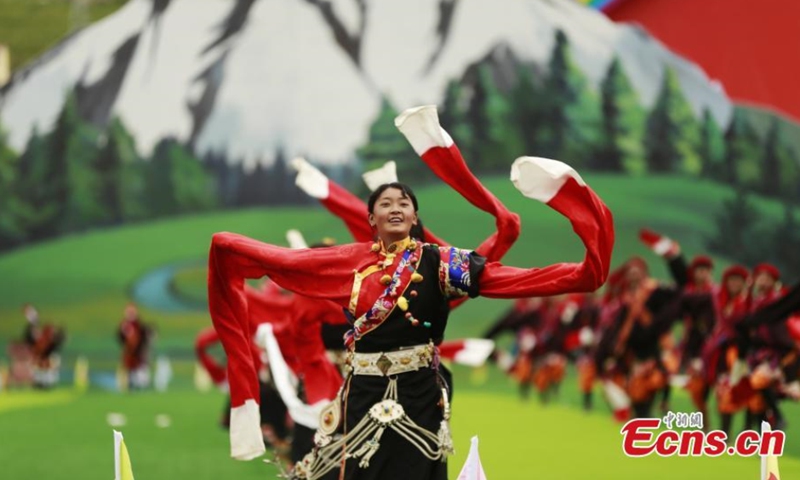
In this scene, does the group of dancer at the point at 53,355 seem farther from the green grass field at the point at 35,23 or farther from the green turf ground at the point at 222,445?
the green grass field at the point at 35,23

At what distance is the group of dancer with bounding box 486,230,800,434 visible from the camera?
10375 mm

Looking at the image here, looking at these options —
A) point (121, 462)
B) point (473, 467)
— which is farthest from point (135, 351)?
point (473, 467)

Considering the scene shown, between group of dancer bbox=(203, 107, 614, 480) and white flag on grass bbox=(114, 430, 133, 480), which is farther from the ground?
group of dancer bbox=(203, 107, 614, 480)

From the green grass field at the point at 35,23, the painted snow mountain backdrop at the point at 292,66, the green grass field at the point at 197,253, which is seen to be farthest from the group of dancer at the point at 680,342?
Answer: the green grass field at the point at 35,23

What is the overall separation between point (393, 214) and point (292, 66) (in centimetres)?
2114

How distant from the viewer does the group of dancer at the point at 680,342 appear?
10.4 metres

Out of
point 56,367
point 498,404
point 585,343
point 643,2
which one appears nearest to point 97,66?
point 56,367

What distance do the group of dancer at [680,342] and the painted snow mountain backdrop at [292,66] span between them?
866 centimetres

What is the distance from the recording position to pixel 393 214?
5320 millimetres

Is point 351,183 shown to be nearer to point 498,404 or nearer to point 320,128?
point 320,128

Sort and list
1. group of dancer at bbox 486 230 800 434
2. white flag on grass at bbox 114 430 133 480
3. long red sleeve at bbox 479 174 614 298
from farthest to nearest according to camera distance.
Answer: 1. group of dancer at bbox 486 230 800 434
2. white flag on grass at bbox 114 430 133 480
3. long red sleeve at bbox 479 174 614 298

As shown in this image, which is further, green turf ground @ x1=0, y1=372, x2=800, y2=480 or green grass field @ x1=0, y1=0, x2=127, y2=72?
green grass field @ x1=0, y1=0, x2=127, y2=72

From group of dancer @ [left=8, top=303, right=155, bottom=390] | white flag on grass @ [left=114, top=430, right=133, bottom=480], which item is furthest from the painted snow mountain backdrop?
white flag on grass @ [left=114, top=430, right=133, bottom=480]

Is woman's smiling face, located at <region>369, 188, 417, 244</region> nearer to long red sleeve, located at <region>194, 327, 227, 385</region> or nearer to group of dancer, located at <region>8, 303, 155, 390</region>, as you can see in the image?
long red sleeve, located at <region>194, 327, 227, 385</region>
